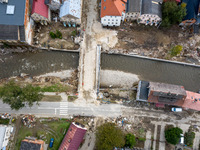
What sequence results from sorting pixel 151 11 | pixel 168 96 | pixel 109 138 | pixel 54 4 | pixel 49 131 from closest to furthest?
pixel 109 138 → pixel 168 96 → pixel 49 131 → pixel 151 11 → pixel 54 4

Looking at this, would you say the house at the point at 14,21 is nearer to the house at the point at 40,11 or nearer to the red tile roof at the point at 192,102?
the house at the point at 40,11

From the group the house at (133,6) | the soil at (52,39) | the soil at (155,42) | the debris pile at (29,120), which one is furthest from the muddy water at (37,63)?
the house at (133,6)

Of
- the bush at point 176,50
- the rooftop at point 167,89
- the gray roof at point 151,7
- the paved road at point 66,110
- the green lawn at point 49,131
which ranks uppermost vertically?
the gray roof at point 151,7

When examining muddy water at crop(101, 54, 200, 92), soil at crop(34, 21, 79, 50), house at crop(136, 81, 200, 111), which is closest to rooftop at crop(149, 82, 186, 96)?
house at crop(136, 81, 200, 111)

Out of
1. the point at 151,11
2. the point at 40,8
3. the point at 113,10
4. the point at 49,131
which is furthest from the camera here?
the point at 151,11

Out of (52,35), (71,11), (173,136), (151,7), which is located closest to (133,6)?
(151,7)

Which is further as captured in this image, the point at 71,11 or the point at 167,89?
the point at 71,11

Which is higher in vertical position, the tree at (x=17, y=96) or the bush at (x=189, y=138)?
the tree at (x=17, y=96)

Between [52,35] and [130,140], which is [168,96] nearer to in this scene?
[130,140]
